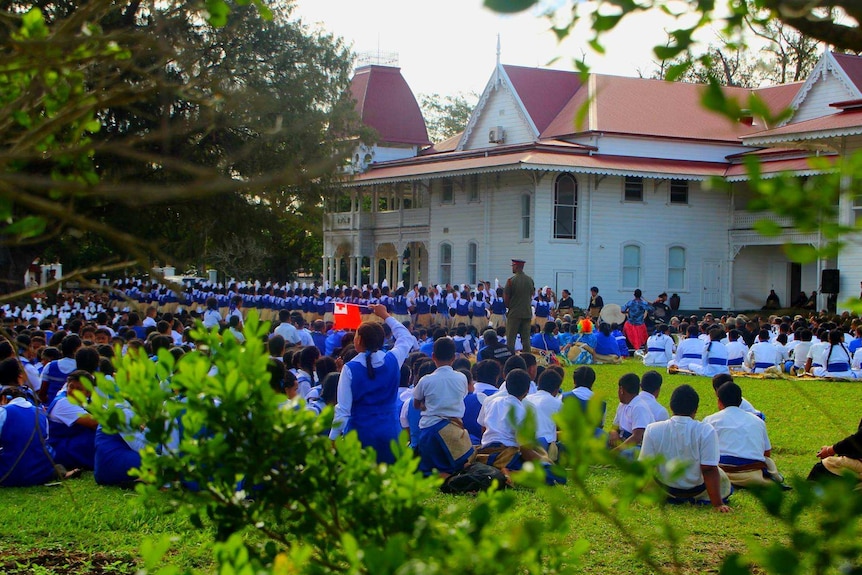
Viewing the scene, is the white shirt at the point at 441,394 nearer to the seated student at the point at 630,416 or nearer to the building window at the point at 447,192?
the seated student at the point at 630,416

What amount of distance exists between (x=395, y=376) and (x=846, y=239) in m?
6.64

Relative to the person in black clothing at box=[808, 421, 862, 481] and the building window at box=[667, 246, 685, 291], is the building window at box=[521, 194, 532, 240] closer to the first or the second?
the building window at box=[667, 246, 685, 291]

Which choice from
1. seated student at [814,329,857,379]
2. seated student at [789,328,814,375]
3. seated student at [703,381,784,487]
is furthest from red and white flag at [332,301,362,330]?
seated student at [703,381,784,487]

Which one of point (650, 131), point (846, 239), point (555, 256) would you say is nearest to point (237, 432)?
point (846, 239)

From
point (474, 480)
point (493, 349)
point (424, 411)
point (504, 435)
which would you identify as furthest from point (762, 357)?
point (474, 480)

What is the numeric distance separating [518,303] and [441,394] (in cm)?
1072

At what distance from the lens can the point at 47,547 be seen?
715 cm

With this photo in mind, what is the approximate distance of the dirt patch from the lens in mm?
6547

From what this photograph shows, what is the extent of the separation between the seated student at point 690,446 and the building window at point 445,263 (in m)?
31.8

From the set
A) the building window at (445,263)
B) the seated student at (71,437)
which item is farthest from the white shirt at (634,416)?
the building window at (445,263)

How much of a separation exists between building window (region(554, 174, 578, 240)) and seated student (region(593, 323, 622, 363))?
1274 cm

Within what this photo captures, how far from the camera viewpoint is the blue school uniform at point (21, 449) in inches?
363

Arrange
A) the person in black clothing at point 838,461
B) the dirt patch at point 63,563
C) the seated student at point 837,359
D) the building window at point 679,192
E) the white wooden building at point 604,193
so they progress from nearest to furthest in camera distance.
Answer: the dirt patch at point 63,563, the person in black clothing at point 838,461, the seated student at point 837,359, the white wooden building at point 604,193, the building window at point 679,192

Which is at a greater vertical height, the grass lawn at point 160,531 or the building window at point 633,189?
the building window at point 633,189
